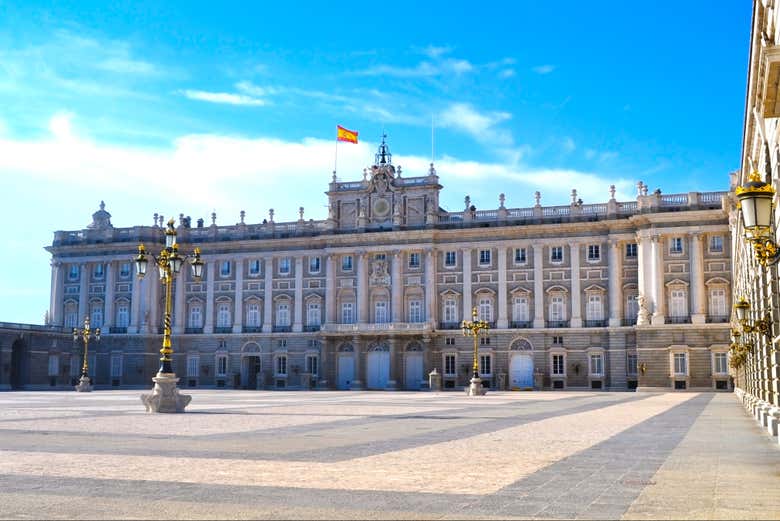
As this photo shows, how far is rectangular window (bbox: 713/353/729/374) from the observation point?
6744 cm

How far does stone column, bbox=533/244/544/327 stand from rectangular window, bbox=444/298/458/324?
6.75 m

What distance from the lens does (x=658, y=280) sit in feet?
228

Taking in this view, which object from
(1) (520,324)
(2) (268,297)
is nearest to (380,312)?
(2) (268,297)

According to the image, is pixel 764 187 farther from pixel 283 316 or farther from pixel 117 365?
pixel 117 365

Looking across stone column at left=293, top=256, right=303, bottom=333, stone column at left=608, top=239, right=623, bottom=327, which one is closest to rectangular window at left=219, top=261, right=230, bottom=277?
stone column at left=293, top=256, right=303, bottom=333

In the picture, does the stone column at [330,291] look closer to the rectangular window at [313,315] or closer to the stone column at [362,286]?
the rectangular window at [313,315]

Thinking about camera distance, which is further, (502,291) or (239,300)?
(239,300)

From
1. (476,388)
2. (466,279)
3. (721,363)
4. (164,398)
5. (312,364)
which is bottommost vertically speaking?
(476,388)

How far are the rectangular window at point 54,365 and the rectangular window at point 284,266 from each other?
20974mm

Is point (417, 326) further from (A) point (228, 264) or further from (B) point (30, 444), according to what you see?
(B) point (30, 444)

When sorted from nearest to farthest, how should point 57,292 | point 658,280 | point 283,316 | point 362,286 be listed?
Answer: point 658,280 → point 362,286 → point 283,316 → point 57,292

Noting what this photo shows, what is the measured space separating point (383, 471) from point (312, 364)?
219 feet

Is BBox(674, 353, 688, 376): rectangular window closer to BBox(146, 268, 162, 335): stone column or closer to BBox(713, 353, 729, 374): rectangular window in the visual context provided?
BBox(713, 353, 729, 374): rectangular window

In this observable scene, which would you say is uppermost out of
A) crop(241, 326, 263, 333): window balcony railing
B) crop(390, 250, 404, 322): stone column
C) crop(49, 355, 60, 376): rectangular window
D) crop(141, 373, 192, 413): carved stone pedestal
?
crop(390, 250, 404, 322): stone column
